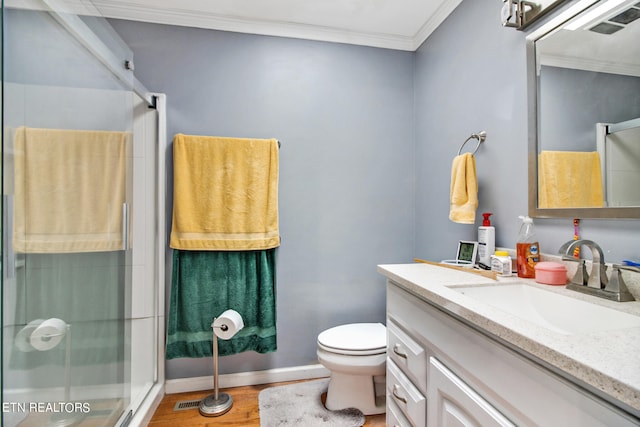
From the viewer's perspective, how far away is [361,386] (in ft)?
5.50

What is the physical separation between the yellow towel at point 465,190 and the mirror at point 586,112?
0.26m

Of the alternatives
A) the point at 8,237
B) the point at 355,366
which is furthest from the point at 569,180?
the point at 8,237

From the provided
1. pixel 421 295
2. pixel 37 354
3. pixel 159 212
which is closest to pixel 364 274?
pixel 421 295

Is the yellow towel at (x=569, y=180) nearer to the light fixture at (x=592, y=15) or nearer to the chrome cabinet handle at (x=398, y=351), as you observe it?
the light fixture at (x=592, y=15)

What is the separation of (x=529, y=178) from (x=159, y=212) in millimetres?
1900

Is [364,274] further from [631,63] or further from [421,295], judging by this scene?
[631,63]

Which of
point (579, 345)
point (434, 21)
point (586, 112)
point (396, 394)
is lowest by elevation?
point (396, 394)

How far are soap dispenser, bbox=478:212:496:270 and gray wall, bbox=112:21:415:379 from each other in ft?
2.48

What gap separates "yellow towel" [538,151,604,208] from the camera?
1018mm

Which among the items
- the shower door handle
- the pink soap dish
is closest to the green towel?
the shower door handle

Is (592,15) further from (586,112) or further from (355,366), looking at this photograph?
(355,366)

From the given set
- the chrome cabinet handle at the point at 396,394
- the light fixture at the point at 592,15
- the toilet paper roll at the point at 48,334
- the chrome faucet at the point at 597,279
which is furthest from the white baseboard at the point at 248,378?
the light fixture at the point at 592,15

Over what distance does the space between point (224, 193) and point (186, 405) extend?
1226mm

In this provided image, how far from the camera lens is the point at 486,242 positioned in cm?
139
